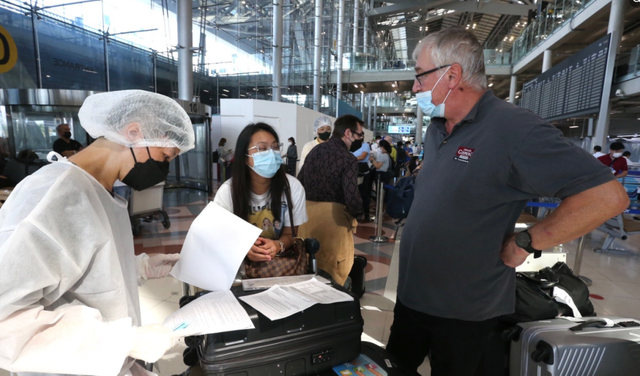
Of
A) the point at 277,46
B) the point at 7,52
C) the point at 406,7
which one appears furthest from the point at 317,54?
the point at 7,52

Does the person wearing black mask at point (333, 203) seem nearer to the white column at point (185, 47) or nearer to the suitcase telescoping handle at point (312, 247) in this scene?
the suitcase telescoping handle at point (312, 247)

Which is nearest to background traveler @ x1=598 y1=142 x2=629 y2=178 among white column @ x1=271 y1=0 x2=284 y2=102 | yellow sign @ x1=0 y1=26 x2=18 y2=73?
white column @ x1=271 y1=0 x2=284 y2=102

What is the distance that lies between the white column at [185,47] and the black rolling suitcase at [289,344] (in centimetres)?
799

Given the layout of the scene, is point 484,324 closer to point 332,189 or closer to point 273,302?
Answer: point 273,302

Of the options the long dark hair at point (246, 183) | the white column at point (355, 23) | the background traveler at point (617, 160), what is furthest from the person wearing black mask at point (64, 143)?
the white column at point (355, 23)

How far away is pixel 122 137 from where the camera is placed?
104 centimetres

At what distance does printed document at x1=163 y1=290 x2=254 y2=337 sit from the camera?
84 cm

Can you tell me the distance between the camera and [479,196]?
3.58 feet

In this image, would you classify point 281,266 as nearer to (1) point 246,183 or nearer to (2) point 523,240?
(1) point 246,183

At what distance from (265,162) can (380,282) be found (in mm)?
2251

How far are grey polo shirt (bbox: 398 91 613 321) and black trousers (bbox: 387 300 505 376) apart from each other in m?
0.06

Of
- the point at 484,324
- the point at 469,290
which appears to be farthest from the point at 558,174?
the point at 484,324

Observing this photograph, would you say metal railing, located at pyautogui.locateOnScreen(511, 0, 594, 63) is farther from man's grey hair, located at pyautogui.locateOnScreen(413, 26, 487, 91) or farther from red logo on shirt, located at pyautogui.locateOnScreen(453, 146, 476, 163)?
red logo on shirt, located at pyautogui.locateOnScreen(453, 146, 476, 163)

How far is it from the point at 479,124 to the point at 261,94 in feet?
44.9
